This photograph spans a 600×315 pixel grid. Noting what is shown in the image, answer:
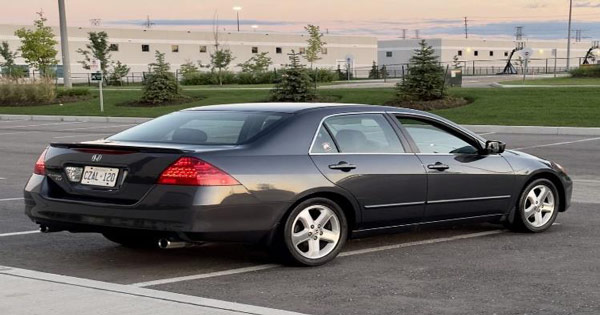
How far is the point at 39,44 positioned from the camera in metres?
51.7

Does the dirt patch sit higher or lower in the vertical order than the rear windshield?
lower

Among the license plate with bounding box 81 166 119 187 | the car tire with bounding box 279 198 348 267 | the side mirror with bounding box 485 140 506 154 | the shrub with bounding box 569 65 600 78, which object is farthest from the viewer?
the shrub with bounding box 569 65 600 78

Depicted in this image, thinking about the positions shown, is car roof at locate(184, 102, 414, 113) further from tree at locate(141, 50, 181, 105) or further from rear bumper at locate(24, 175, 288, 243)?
tree at locate(141, 50, 181, 105)

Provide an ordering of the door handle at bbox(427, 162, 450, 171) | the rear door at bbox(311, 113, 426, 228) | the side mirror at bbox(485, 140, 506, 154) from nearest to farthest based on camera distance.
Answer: the rear door at bbox(311, 113, 426, 228), the door handle at bbox(427, 162, 450, 171), the side mirror at bbox(485, 140, 506, 154)

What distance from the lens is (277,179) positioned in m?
6.56

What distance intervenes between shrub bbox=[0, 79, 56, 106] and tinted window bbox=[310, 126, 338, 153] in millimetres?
34018

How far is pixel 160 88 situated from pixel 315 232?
95.6ft

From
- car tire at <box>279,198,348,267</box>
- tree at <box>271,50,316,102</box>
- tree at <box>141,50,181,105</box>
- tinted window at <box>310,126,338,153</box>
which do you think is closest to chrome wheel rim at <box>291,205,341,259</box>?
car tire at <box>279,198,348,267</box>

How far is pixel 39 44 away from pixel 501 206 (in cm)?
4730

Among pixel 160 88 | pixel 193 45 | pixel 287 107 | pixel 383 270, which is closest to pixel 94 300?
pixel 383 270

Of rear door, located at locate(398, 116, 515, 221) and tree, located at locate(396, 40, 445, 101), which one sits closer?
rear door, located at locate(398, 116, 515, 221)

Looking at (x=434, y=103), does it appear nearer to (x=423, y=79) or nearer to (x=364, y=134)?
(x=423, y=79)

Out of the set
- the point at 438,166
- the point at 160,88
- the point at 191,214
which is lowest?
the point at 160,88

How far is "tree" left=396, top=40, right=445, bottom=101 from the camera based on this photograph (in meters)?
28.6
